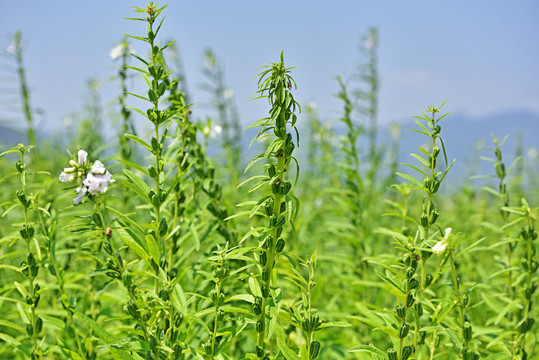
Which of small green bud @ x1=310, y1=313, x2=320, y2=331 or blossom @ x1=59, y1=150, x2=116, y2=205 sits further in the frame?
Answer: blossom @ x1=59, y1=150, x2=116, y2=205

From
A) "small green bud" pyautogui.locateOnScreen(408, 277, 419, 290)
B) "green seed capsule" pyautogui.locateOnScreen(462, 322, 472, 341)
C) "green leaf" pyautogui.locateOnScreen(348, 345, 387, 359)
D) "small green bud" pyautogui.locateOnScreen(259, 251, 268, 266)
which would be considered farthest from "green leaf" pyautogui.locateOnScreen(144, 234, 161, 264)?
"green seed capsule" pyautogui.locateOnScreen(462, 322, 472, 341)

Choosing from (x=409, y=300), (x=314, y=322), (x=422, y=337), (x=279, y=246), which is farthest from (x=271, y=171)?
(x=422, y=337)

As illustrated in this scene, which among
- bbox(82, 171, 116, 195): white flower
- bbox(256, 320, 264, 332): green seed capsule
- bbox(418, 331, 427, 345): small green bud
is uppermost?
bbox(82, 171, 116, 195): white flower

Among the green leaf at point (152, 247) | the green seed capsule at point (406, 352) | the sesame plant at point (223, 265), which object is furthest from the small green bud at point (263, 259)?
the green seed capsule at point (406, 352)

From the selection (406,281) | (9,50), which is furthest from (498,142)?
(9,50)

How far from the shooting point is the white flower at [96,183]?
1240 mm

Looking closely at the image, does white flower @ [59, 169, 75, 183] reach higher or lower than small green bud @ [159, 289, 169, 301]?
higher

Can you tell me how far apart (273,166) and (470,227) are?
311 centimetres

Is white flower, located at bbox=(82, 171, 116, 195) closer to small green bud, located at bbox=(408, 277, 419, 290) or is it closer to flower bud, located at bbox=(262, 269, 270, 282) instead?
flower bud, located at bbox=(262, 269, 270, 282)

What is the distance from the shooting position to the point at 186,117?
1.79 m

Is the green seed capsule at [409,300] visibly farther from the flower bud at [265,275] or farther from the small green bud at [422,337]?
the flower bud at [265,275]

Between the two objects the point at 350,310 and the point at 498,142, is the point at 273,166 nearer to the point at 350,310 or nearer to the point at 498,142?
the point at 498,142

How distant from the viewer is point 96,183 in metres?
1.25

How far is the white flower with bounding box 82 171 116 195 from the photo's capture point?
1240mm
